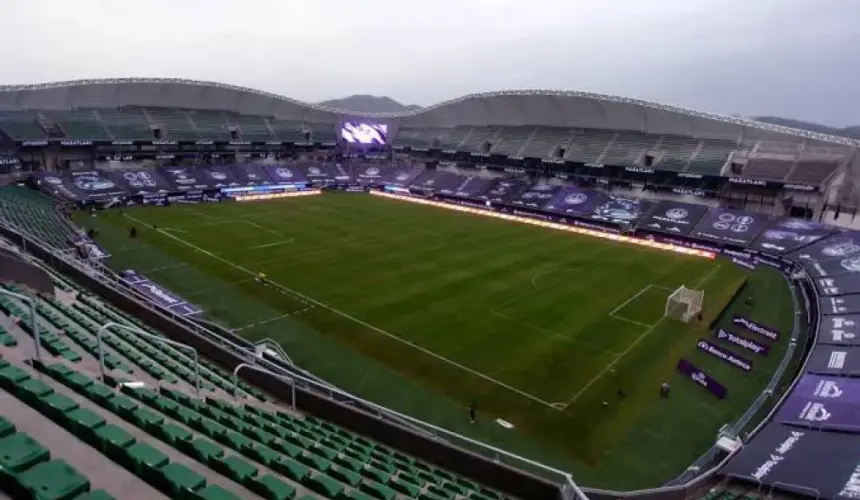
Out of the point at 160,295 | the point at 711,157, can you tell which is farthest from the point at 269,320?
the point at 711,157

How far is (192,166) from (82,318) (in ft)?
190

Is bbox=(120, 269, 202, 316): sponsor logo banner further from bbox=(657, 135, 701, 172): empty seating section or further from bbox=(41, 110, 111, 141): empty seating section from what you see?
bbox=(657, 135, 701, 172): empty seating section

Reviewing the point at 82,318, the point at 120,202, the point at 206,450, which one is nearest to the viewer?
the point at 206,450

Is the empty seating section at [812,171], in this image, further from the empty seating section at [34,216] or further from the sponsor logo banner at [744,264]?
the empty seating section at [34,216]

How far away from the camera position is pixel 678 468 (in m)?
16.0

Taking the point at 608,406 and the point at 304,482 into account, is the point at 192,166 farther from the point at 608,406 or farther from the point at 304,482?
the point at 304,482

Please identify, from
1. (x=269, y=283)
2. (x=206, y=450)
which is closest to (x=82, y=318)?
(x=206, y=450)

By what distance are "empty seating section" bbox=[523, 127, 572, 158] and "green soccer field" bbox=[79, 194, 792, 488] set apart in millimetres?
22651

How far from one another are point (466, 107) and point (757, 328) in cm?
5863

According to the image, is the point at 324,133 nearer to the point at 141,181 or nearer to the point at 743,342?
the point at 141,181

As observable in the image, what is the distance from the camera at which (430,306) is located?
2788cm

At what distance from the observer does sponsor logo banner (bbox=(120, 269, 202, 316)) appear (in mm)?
24328

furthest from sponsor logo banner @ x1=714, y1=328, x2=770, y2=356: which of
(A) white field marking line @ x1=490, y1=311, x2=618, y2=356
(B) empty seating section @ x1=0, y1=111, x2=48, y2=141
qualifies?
(B) empty seating section @ x1=0, y1=111, x2=48, y2=141

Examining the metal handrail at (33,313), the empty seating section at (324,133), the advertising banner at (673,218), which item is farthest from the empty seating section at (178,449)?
the empty seating section at (324,133)
